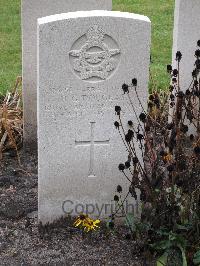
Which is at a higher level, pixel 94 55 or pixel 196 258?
pixel 94 55

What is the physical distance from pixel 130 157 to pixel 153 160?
0.15 metres

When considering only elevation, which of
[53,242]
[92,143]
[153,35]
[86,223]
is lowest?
[53,242]

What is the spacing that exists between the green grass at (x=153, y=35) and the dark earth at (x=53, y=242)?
2.62 metres

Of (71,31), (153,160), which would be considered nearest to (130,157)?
(153,160)

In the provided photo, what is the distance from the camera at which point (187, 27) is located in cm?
584

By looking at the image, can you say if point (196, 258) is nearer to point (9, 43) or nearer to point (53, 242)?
point (53, 242)

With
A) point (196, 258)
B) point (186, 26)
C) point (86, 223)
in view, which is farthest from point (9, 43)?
point (196, 258)

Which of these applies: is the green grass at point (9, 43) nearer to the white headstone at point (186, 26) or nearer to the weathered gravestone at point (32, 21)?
the weathered gravestone at point (32, 21)

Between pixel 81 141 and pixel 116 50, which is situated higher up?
pixel 116 50

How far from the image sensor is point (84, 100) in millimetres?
4359

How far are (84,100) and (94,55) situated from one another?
293mm

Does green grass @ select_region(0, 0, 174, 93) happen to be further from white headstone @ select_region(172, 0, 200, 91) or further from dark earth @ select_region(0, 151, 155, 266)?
dark earth @ select_region(0, 151, 155, 266)

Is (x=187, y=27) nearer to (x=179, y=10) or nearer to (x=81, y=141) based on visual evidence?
(x=179, y=10)

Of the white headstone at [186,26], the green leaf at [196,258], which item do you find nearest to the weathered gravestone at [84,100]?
the green leaf at [196,258]
